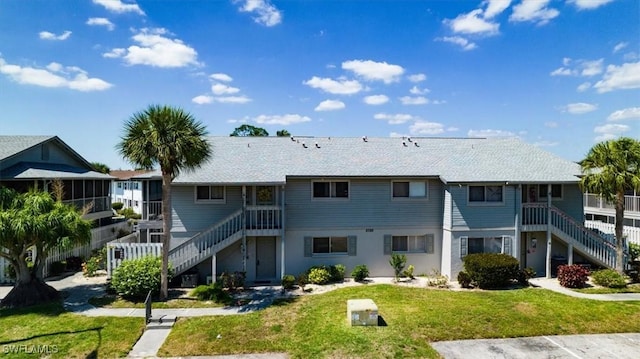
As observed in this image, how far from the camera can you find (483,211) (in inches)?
721

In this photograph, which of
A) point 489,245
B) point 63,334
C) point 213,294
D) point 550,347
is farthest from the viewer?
point 489,245

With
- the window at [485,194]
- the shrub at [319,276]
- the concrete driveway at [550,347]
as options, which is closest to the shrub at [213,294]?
the shrub at [319,276]

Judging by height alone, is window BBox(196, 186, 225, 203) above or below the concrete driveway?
above

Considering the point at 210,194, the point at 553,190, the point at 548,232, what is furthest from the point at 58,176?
the point at 553,190

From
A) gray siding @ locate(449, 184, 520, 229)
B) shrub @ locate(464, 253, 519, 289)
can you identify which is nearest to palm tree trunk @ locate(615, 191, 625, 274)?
gray siding @ locate(449, 184, 520, 229)

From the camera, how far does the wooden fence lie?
16.8 meters

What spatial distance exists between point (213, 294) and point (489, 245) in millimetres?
13776

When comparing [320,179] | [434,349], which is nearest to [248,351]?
[434,349]

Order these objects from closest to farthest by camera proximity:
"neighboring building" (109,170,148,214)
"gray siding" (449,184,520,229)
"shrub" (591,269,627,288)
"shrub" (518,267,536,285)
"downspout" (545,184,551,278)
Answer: "shrub" (591,269,627,288), "shrub" (518,267,536,285), "gray siding" (449,184,520,229), "downspout" (545,184,551,278), "neighboring building" (109,170,148,214)

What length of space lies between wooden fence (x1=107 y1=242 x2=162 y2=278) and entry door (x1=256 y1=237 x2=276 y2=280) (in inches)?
187

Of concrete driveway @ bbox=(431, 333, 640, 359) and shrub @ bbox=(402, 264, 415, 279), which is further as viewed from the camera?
shrub @ bbox=(402, 264, 415, 279)

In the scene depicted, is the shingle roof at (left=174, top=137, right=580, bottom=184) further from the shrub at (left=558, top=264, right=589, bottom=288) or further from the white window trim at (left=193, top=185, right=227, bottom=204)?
the shrub at (left=558, top=264, right=589, bottom=288)

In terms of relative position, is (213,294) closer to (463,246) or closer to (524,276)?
(463,246)

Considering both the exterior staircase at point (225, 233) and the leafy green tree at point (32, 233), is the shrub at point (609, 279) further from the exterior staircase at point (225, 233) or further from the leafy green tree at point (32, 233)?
the leafy green tree at point (32, 233)
